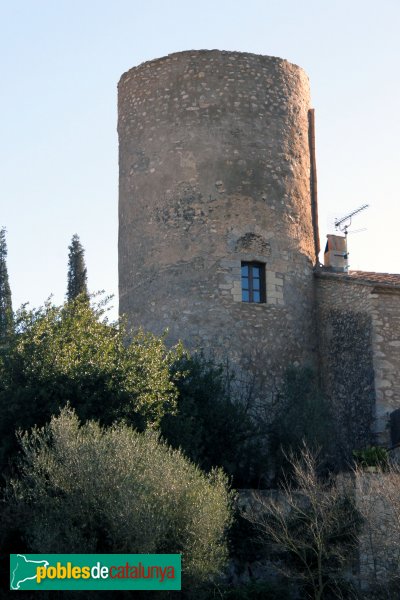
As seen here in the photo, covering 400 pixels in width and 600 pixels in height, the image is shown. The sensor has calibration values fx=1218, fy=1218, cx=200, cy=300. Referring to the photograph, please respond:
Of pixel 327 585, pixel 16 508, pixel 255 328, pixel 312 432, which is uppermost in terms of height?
pixel 255 328

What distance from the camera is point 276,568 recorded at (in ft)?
66.5

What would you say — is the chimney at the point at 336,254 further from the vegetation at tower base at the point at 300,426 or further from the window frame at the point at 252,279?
the vegetation at tower base at the point at 300,426

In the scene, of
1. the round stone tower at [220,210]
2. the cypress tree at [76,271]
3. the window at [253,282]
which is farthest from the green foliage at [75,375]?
the cypress tree at [76,271]

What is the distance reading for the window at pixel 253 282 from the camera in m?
25.0

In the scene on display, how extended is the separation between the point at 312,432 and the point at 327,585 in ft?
12.4

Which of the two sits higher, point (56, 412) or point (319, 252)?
point (319, 252)

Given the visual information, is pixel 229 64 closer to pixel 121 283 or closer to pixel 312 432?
pixel 121 283

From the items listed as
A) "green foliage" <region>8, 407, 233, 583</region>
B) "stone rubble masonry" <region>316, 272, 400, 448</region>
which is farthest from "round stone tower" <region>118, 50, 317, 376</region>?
"green foliage" <region>8, 407, 233, 583</region>

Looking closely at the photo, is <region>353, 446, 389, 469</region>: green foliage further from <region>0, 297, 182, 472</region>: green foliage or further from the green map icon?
the green map icon

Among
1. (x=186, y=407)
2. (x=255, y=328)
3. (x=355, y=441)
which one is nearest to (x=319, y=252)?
(x=255, y=328)

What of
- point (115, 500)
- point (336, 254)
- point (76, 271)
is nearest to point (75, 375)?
point (115, 500)

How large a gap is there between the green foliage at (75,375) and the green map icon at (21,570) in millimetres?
2471

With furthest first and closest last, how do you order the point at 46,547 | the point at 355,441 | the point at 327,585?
the point at 355,441, the point at 327,585, the point at 46,547

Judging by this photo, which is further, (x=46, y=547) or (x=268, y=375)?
(x=268, y=375)
